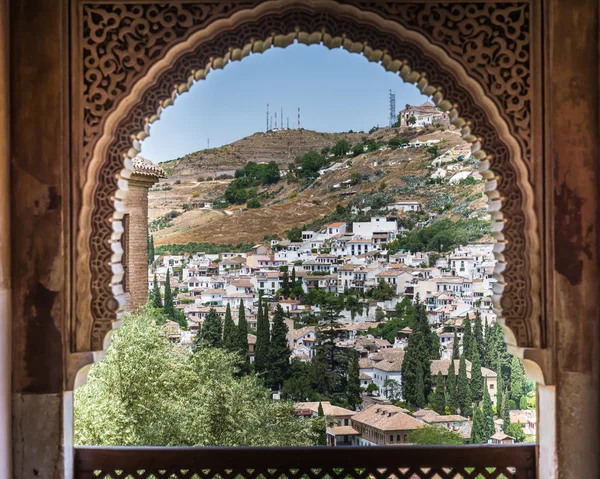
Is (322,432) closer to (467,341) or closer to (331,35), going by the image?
(467,341)

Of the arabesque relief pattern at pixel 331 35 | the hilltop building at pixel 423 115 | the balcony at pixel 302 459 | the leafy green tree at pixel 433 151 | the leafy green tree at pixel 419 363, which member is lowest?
the leafy green tree at pixel 419 363

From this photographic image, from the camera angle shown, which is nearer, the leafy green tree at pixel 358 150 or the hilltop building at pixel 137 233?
the hilltop building at pixel 137 233

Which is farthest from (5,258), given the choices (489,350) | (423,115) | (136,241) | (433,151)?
(423,115)

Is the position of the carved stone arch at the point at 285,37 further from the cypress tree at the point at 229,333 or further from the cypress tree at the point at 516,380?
the cypress tree at the point at 516,380

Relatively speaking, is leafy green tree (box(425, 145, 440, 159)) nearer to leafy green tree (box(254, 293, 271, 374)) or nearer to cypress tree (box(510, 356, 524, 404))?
cypress tree (box(510, 356, 524, 404))

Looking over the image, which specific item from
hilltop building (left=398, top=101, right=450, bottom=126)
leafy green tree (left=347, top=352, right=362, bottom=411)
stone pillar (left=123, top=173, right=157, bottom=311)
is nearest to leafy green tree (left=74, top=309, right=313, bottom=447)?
stone pillar (left=123, top=173, right=157, bottom=311)

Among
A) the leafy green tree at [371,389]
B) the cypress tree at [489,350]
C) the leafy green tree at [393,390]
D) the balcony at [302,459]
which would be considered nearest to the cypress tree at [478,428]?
the cypress tree at [489,350]
